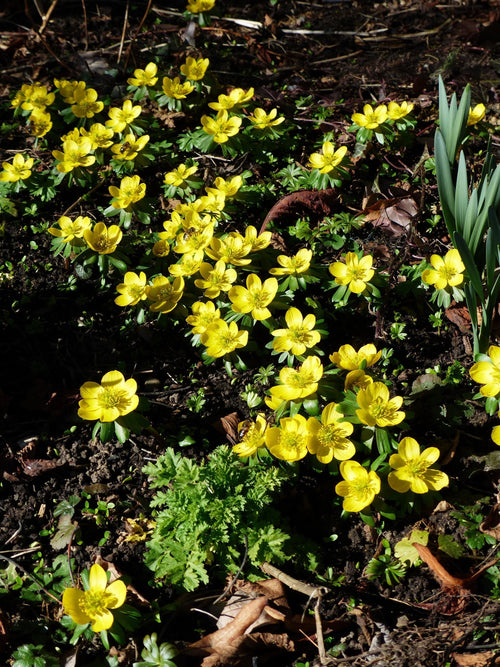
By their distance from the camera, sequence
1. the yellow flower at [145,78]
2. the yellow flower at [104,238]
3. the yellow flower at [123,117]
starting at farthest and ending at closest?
the yellow flower at [145,78]
the yellow flower at [123,117]
the yellow flower at [104,238]

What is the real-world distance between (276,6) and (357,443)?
3.81 meters

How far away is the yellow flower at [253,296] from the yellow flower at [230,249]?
5.2 inches

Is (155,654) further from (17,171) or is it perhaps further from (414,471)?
(17,171)

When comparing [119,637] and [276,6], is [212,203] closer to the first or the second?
[119,637]

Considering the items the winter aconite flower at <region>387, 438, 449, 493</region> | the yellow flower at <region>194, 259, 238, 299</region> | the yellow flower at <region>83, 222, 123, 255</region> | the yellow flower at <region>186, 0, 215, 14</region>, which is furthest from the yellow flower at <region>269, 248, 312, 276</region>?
the yellow flower at <region>186, 0, 215, 14</region>

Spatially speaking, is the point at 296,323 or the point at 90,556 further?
the point at 296,323

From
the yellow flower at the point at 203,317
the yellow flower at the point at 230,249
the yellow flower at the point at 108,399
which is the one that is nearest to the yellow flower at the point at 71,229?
the yellow flower at the point at 230,249

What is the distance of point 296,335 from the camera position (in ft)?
7.95

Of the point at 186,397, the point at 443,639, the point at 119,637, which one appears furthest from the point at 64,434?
the point at 443,639

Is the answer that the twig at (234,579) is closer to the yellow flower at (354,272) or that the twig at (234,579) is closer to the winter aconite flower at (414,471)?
the winter aconite flower at (414,471)

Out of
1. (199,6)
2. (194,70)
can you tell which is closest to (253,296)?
(194,70)

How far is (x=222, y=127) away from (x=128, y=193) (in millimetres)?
668

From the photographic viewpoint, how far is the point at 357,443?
219cm

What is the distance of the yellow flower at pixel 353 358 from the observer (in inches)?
90.7
